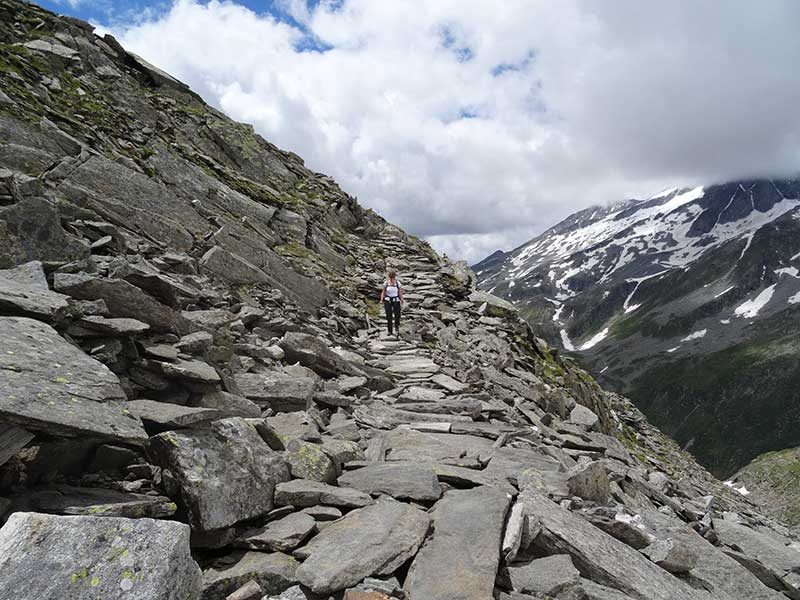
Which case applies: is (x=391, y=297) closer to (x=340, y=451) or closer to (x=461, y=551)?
(x=340, y=451)

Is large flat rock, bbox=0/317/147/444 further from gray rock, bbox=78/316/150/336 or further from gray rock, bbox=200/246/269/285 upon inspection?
gray rock, bbox=200/246/269/285

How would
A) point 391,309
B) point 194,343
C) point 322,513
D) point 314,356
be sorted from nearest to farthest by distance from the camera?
point 322,513, point 194,343, point 314,356, point 391,309

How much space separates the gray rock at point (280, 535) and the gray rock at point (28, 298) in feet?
16.3

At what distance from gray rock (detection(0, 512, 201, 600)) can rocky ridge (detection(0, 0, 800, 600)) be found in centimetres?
2

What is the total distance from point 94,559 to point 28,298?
555 cm

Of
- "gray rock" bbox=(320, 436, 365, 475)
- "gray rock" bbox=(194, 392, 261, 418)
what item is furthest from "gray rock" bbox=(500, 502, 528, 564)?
"gray rock" bbox=(194, 392, 261, 418)

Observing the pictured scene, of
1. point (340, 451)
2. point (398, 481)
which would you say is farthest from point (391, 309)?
point (398, 481)

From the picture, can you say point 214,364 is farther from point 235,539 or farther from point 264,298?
point 264,298

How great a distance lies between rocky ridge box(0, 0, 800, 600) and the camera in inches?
227

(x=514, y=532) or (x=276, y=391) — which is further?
(x=276, y=391)

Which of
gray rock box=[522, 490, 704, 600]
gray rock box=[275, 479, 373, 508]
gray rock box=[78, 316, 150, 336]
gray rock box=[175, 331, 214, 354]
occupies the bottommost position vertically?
gray rock box=[522, 490, 704, 600]

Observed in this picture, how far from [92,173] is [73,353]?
66.1 ft

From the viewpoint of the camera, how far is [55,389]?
20.8ft

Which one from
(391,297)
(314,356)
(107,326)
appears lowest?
(314,356)
